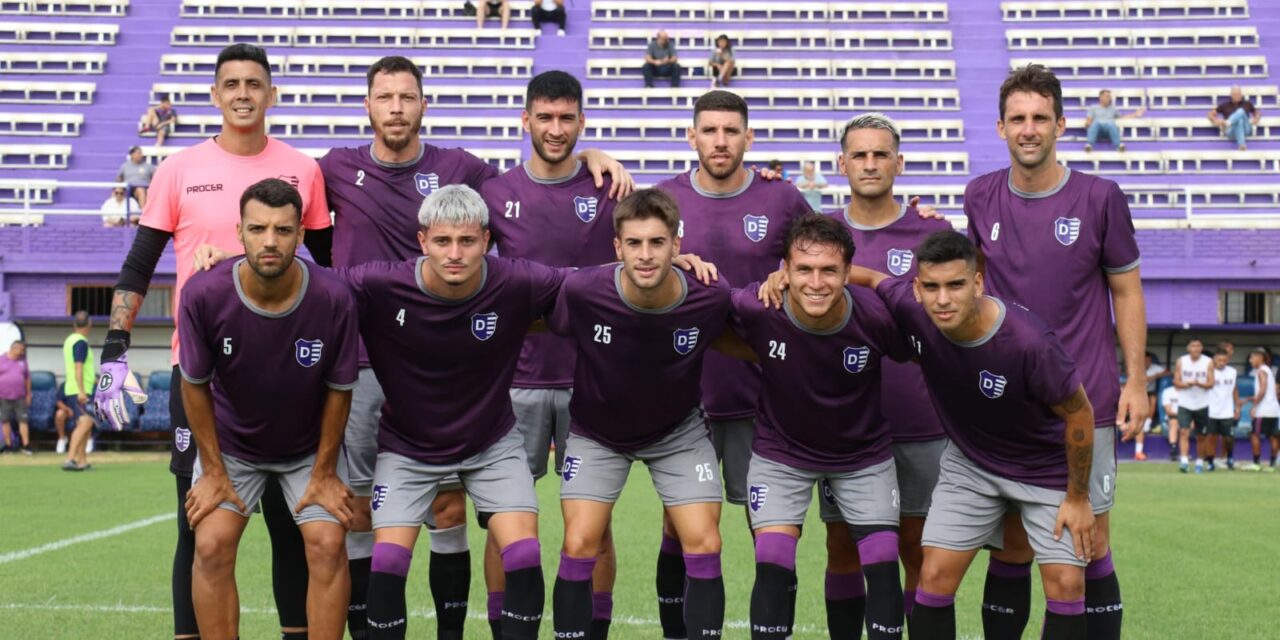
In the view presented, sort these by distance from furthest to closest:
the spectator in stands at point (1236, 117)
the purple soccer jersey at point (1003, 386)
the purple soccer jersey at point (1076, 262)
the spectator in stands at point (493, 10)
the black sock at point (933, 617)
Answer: the spectator in stands at point (493, 10) → the spectator in stands at point (1236, 117) → the purple soccer jersey at point (1076, 262) → the black sock at point (933, 617) → the purple soccer jersey at point (1003, 386)

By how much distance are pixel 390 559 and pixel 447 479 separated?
0.47m

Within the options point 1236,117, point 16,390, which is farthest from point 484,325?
point 1236,117

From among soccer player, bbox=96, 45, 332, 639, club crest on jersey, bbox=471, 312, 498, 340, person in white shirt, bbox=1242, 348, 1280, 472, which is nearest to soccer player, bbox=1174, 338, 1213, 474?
person in white shirt, bbox=1242, 348, 1280, 472

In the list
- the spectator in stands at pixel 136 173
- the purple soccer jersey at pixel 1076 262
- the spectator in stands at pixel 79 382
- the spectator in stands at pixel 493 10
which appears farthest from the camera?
the spectator in stands at pixel 493 10

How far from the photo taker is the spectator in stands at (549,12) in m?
27.9

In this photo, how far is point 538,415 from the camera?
6.36 meters

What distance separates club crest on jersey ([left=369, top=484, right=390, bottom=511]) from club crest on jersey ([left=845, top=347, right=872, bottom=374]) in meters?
1.97

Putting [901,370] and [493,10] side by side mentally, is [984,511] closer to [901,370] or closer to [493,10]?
[901,370]

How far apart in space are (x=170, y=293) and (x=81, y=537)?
941 cm

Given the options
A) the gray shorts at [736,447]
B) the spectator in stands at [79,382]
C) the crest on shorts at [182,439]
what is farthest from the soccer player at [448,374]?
the spectator in stands at [79,382]

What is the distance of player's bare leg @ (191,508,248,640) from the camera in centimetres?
539

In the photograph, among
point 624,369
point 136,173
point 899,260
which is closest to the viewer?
point 624,369

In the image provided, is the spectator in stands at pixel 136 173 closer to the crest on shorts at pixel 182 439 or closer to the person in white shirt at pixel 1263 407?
the crest on shorts at pixel 182 439

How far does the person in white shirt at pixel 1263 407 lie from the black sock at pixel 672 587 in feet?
48.5
